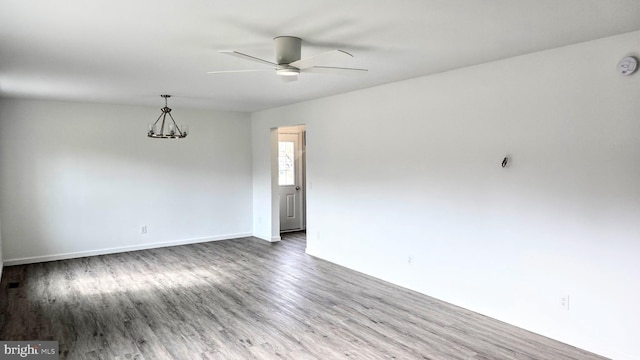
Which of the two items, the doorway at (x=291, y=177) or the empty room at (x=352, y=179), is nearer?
the empty room at (x=352, y=179)

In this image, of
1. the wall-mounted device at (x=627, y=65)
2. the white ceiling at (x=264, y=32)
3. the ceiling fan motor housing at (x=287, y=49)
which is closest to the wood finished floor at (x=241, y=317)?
the wall-mounted device at (x=627, y=65)

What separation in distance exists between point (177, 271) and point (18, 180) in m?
2.66

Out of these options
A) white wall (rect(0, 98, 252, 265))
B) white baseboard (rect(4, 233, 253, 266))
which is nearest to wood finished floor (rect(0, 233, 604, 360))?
white baseboard (rect(4, 233, 253, 266))

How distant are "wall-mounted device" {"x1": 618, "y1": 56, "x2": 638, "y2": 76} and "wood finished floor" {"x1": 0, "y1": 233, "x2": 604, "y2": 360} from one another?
211 cm

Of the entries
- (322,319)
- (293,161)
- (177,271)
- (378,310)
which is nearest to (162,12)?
(322,319)

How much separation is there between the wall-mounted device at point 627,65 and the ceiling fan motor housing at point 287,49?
7.55 feet

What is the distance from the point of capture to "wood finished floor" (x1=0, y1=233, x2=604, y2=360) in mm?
3113

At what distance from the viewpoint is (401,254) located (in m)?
4.59

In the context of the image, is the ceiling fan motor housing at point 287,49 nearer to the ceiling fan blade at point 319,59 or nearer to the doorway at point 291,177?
the ceiling fan blade at point 319,59

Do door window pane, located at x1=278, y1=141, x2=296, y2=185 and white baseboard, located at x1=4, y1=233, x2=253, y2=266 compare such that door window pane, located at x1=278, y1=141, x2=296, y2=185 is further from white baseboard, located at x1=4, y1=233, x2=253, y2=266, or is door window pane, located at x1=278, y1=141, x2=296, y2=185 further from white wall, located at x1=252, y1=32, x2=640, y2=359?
white wall, located at x1=252, y1=32, x2=640, y2=359

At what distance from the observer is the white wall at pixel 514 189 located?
2883 millimetres

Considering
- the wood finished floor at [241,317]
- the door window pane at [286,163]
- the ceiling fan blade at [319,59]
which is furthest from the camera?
the door window pane at [286,163]

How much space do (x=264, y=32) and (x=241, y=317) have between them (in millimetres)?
2603

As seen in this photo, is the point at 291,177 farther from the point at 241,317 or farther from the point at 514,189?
the point at 514,189
